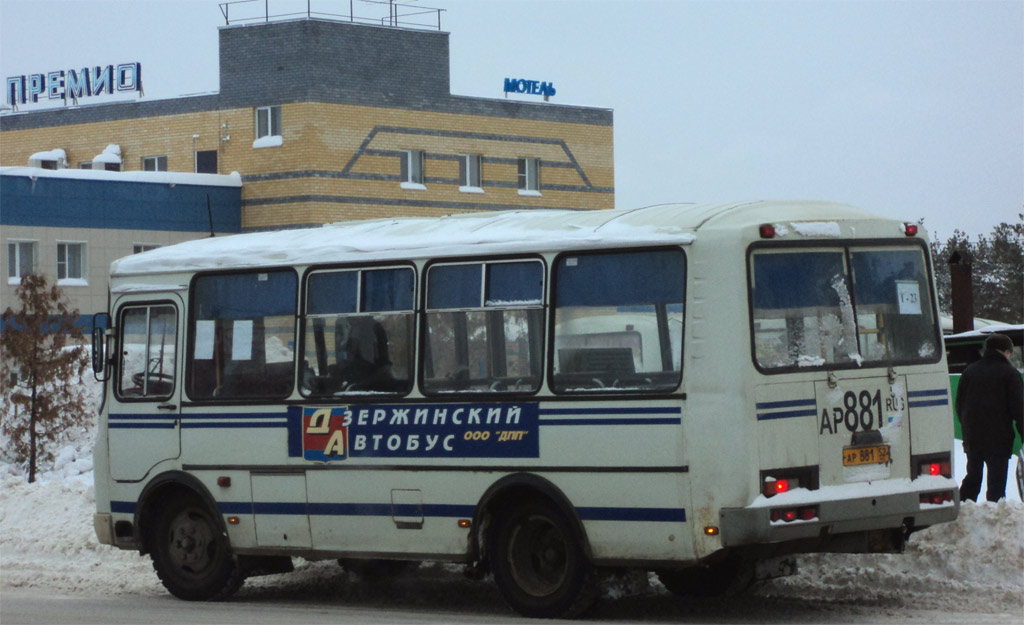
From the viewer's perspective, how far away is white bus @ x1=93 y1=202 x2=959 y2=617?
1036 cm

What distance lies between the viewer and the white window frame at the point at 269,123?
56219 millimetres

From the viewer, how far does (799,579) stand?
1216cm

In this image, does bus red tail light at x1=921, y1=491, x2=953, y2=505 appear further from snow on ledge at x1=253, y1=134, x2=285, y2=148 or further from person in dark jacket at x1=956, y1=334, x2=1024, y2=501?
snow on ledge at x1=253, y1=134, x2=285, y2=148

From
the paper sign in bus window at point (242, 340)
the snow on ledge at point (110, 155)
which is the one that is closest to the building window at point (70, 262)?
the snow on ledge at point (110, 155)

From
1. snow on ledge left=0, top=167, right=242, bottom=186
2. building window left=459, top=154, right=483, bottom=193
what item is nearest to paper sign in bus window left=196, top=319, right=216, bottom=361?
snow on ledge left=0, top=167, right=242, bottom=186

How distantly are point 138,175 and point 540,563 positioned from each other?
1783 inches

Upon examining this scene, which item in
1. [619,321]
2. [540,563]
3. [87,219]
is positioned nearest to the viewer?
[619,321]

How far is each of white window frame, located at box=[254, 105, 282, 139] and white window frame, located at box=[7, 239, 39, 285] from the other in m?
8.74

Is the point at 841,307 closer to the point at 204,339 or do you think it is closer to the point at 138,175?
the point at 204,339

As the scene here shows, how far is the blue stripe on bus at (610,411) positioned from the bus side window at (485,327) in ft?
0.76

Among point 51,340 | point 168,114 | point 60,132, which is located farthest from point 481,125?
point 51,340

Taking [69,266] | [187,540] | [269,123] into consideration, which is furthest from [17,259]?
[187,540]

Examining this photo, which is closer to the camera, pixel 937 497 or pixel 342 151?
pixel 937 497

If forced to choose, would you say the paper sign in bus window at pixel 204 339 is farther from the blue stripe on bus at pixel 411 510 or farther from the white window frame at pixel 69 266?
the white window frame at pixel 69 266
